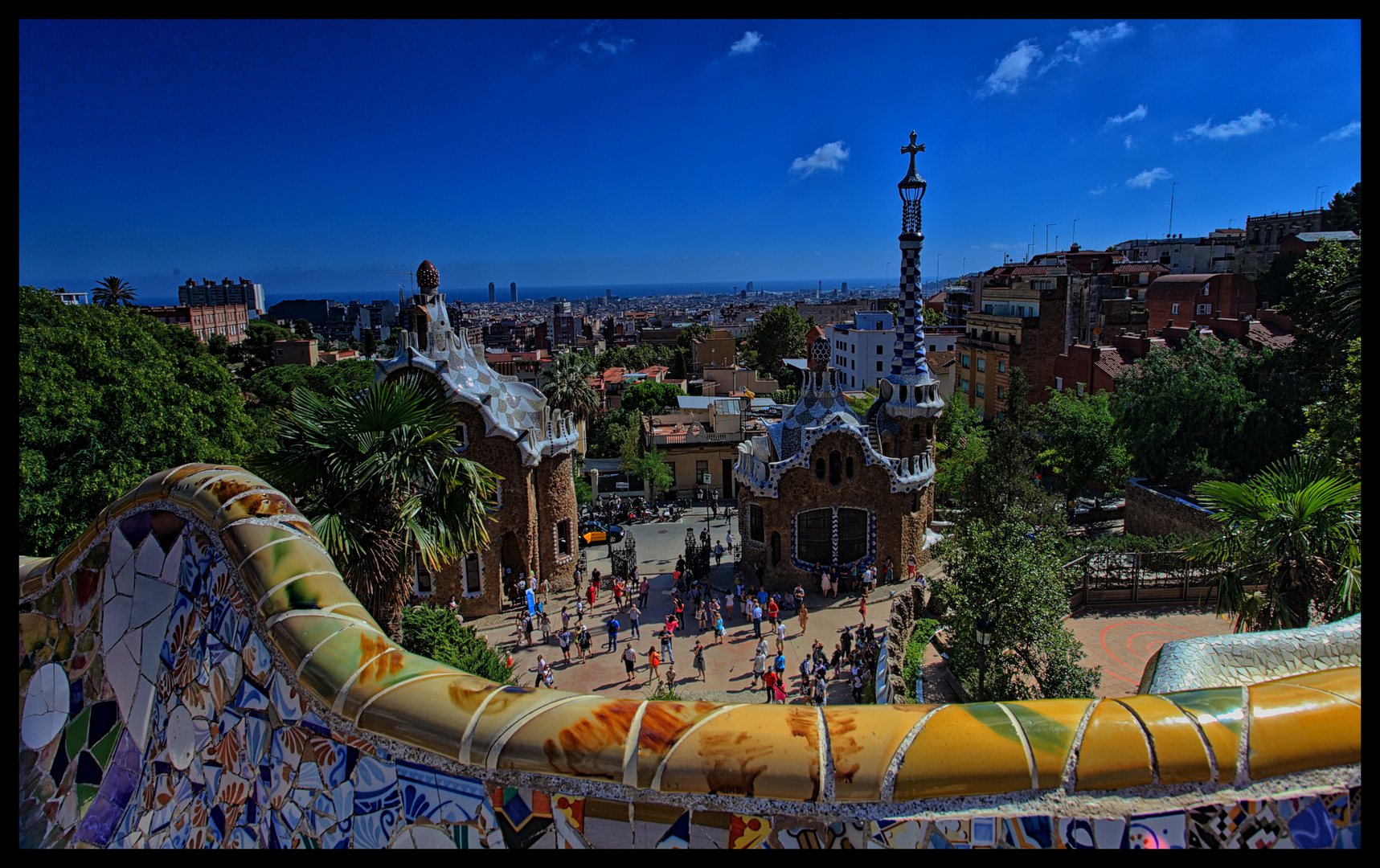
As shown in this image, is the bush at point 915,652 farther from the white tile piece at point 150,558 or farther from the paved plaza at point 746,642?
the white tile piece at point 150,558

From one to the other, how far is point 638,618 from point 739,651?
3.55 metres

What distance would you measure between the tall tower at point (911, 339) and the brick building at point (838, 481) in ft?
0.11

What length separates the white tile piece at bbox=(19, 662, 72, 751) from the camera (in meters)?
5.32

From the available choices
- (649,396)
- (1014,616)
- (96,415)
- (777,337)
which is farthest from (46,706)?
(777,337)

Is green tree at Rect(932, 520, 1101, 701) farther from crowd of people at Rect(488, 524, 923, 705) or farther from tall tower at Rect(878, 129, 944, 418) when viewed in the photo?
tall tower at Rect(878, 129, 944, 418)

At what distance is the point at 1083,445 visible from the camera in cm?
3225

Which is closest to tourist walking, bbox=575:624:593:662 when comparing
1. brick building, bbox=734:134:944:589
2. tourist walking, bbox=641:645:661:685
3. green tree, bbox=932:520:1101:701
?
tourist walking, bbox=641:645:661:685

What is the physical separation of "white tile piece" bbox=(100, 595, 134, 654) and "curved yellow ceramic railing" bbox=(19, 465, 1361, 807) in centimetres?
239

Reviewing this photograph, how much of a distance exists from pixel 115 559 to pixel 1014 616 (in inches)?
551

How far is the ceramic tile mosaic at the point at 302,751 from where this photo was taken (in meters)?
3.25

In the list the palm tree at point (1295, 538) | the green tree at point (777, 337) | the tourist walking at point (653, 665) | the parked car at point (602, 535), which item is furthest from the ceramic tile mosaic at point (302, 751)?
the green tree at point (777, 337)

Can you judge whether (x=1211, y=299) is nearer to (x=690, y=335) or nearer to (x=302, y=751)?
(x=302, y=751)

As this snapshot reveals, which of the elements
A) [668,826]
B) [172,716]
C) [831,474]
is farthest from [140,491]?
[831,474]

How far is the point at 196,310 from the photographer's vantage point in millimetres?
89625
